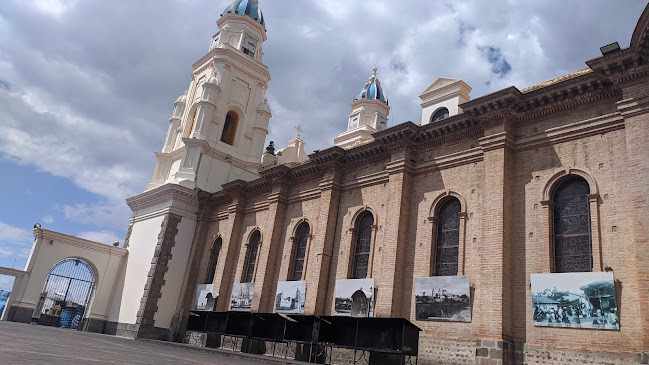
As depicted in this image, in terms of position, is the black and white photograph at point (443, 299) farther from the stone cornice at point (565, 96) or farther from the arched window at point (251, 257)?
the arched window at point (251, 257)

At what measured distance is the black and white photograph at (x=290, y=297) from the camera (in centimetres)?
2027

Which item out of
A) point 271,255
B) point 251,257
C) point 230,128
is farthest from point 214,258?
point 230,128

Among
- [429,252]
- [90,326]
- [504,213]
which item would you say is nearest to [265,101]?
[90,326]

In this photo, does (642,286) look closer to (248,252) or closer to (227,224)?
(248,252)

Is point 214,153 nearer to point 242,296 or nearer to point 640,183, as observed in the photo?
point 242,296

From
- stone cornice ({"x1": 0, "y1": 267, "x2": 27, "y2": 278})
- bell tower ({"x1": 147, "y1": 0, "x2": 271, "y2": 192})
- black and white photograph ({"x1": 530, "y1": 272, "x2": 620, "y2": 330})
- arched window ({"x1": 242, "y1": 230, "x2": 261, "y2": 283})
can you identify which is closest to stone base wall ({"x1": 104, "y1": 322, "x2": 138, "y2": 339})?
stone cornice ({"x1": 0, "y1": 267, "x2": 27, "y2": 278})

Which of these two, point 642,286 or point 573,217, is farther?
point 573,217

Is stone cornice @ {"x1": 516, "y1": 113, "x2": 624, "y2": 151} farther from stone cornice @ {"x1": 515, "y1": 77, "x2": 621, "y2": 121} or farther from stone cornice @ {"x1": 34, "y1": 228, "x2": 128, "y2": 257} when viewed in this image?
stone cornice @ {"x1": 34, "y1": 228, "x2": 128, "y2": 257}

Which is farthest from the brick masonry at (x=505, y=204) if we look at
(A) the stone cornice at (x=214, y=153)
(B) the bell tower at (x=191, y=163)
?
(A) the stone cornice at (x=214, y=153)

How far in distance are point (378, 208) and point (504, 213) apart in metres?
5.81

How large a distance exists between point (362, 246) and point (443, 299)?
494 centimetres

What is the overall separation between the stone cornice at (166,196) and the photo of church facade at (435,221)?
0.14m

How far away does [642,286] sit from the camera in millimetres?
11062

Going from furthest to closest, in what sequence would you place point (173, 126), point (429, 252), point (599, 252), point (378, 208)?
1. point (173, 126)
2. point (378, 208)
3. point (429, 252)
4. point (599, 252)
